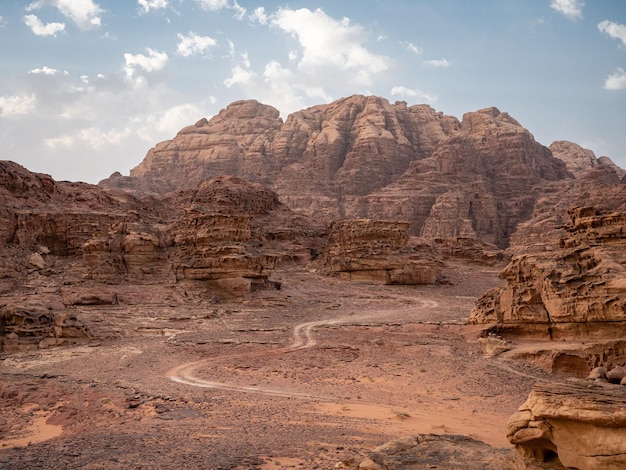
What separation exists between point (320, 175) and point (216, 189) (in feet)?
139

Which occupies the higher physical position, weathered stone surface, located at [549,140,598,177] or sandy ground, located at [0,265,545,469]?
weathered stone surface, located at [549,140,598,177]

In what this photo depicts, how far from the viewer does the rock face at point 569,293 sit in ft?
43.7

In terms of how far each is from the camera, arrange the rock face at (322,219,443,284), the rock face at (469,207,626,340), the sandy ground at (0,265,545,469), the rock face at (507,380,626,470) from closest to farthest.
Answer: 1. the rock face at (507,380,626,470)
2. the sandy ground at (0,265,545,469)
3. the rock face at (469,207,626,340)
4. the rock face at (322,219,443,284)

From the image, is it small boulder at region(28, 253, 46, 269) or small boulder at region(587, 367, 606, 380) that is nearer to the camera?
small boulder at region(587, 367, 606, 380)

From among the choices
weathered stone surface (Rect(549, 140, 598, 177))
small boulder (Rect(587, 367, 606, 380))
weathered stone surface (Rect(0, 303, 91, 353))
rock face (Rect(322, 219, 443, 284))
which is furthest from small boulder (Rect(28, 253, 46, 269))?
weathered stone surface (Rect(549, 140, 598, 177))

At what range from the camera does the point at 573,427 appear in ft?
18.2

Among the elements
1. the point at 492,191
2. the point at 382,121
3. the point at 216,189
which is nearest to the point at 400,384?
the point at 216,189

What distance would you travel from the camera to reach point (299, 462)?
718 cm

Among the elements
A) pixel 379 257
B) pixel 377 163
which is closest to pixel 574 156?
pixel 377 163

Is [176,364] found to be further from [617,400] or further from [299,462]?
[617,400]

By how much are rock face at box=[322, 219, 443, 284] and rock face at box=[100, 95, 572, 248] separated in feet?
82.7

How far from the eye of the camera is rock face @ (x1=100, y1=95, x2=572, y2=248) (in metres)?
79.0

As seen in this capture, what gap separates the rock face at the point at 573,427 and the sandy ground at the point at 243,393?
214 cm

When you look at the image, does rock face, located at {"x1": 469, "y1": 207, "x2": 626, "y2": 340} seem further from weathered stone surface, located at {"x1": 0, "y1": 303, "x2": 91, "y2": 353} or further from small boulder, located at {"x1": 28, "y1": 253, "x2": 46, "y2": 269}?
small boulder, located at {"x1": 28, "y1": 253, "x2": 46, "y2": 269}
